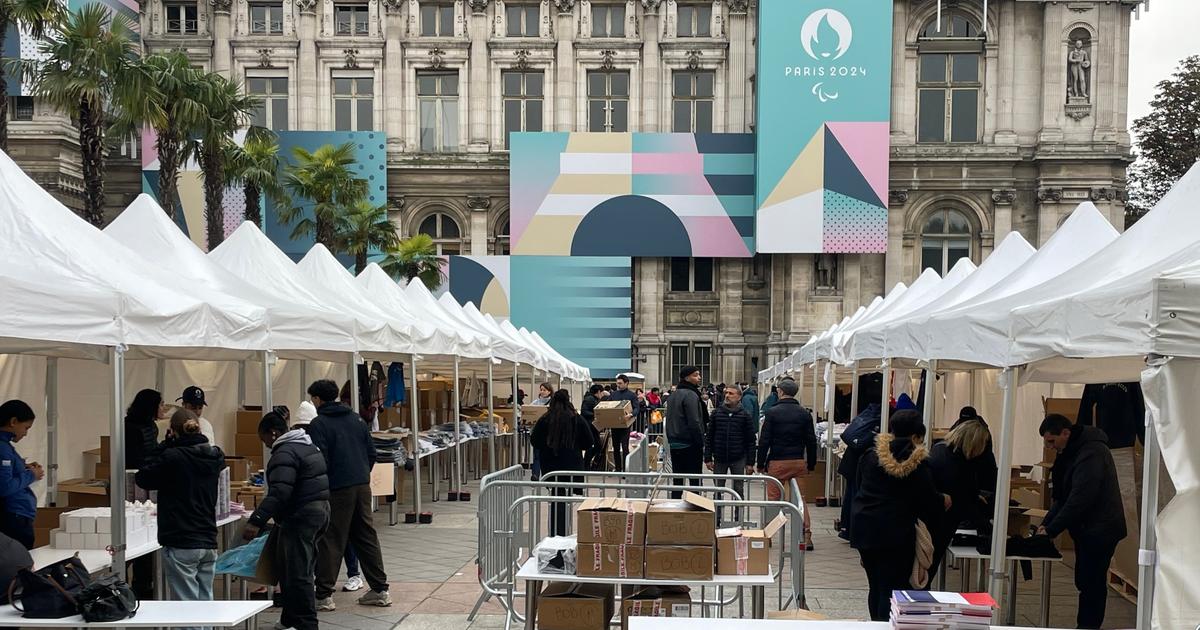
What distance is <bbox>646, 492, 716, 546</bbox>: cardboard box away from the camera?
21.5ft

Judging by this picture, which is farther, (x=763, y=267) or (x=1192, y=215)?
(x=763, y=267)

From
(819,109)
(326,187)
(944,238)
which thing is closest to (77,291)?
(326,187)

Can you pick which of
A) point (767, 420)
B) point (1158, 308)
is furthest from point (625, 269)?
point (1158, 308)

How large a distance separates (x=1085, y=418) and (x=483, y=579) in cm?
Result: 646

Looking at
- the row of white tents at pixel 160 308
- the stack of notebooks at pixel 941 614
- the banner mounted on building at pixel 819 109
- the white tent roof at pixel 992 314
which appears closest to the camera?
the stack of notebooks at pixel 941 614

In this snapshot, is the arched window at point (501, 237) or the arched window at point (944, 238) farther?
the arched window at point (501, 237)

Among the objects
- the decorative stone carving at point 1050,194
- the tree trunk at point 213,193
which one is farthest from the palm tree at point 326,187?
the decorative stone carving at point 1050,194

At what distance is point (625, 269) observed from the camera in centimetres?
4391

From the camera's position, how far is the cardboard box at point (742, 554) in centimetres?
667

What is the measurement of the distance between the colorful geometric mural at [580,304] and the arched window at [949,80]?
593 inches

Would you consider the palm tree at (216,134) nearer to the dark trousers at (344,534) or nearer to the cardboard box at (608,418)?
the cardboard box at (608,418)

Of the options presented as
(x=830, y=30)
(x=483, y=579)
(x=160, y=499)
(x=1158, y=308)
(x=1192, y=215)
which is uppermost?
(x=830, y=30)

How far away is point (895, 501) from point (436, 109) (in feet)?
140

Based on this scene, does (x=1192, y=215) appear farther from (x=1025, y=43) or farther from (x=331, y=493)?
(x=1025, y=43)
